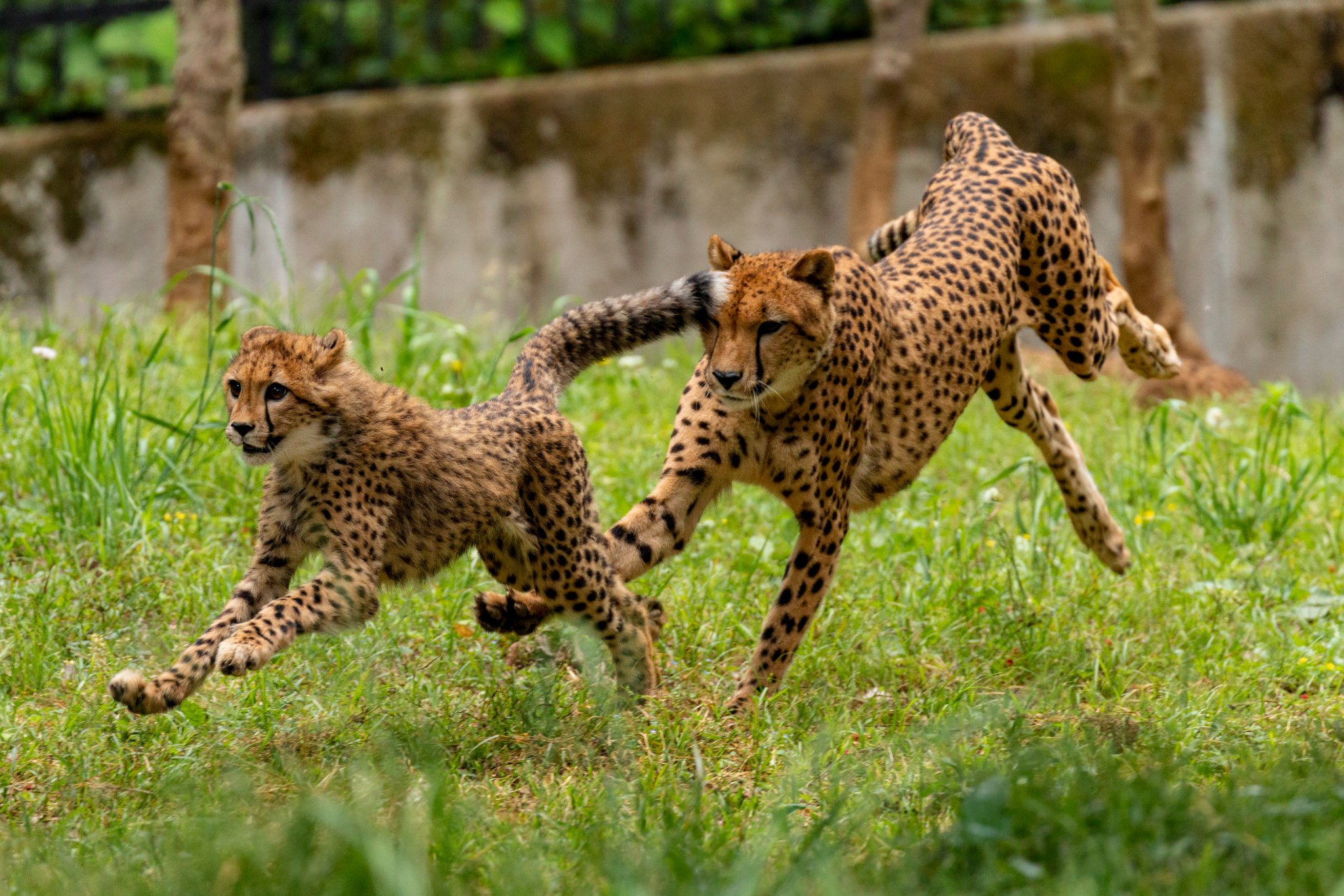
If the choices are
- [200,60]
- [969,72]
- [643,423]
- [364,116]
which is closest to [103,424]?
[643,423]

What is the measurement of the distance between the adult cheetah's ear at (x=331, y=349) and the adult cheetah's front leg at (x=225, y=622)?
0.38m

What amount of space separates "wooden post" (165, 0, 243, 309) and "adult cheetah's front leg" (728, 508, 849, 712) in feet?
13.1

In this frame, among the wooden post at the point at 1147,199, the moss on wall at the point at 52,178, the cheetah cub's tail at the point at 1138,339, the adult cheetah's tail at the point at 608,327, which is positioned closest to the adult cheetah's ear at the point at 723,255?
the adult cheetah's tail at the point at 608,327

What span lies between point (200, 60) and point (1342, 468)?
17.4 feet

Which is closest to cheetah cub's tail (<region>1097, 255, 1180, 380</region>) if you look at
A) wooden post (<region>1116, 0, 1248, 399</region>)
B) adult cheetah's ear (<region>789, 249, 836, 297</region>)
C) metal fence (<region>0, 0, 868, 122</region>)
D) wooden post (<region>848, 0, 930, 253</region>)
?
adult cheetah's ear (<region>789, 249, 836, 297</region>)

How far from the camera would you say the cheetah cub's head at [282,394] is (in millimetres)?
3590

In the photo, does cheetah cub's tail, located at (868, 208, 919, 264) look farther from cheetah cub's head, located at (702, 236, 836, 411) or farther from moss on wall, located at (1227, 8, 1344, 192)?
moss on wall, located at (1227, 8, 1344, 192)

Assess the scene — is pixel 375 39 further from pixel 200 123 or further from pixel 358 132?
pixel 200 123

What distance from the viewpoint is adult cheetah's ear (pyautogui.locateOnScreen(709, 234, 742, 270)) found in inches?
166

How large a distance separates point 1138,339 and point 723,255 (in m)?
1.83

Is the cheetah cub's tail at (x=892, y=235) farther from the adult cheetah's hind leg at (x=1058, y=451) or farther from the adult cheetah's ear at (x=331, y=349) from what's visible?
the adult cheetah's ear at (x=331, y=349)

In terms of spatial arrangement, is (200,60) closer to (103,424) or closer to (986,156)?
(103,424)

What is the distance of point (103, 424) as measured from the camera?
5152 millimetres

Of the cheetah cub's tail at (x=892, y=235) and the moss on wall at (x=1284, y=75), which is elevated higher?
the moss on wall at (x=1284, y=75)
